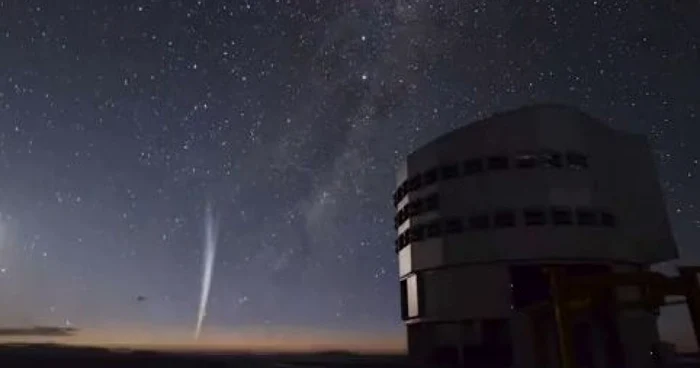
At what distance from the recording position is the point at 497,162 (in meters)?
49.5

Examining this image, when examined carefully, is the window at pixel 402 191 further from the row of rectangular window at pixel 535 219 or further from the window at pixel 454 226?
the row of rectangular window at pixel 535 219

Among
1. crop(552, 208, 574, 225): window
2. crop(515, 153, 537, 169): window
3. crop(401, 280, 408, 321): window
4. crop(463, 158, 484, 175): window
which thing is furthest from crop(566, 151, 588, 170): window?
crop(401, 280, 408, 321): window

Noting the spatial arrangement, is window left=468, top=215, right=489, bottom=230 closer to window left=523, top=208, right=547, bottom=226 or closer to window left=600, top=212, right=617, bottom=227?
window left=523, top=208, right=547, bottom=226

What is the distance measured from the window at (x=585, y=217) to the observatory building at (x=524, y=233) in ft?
0.33

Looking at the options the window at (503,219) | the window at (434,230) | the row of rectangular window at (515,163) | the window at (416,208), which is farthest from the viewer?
the window at (416,208)

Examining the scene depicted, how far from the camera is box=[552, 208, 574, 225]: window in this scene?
46406mm

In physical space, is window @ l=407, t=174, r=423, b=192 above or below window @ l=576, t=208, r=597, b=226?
above

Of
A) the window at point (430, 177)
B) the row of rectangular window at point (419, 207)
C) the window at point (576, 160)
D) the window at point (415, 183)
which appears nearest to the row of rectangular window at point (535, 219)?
the row of rectangular window at point (419, 207)

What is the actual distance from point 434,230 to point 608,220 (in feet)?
48.5

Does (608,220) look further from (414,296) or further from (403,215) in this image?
(403,215)

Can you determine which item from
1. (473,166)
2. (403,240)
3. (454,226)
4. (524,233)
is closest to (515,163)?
(473,166)

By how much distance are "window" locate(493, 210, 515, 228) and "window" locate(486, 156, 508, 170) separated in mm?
4050

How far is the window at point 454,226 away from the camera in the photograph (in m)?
49.9

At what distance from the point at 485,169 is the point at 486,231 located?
18.3 ft
